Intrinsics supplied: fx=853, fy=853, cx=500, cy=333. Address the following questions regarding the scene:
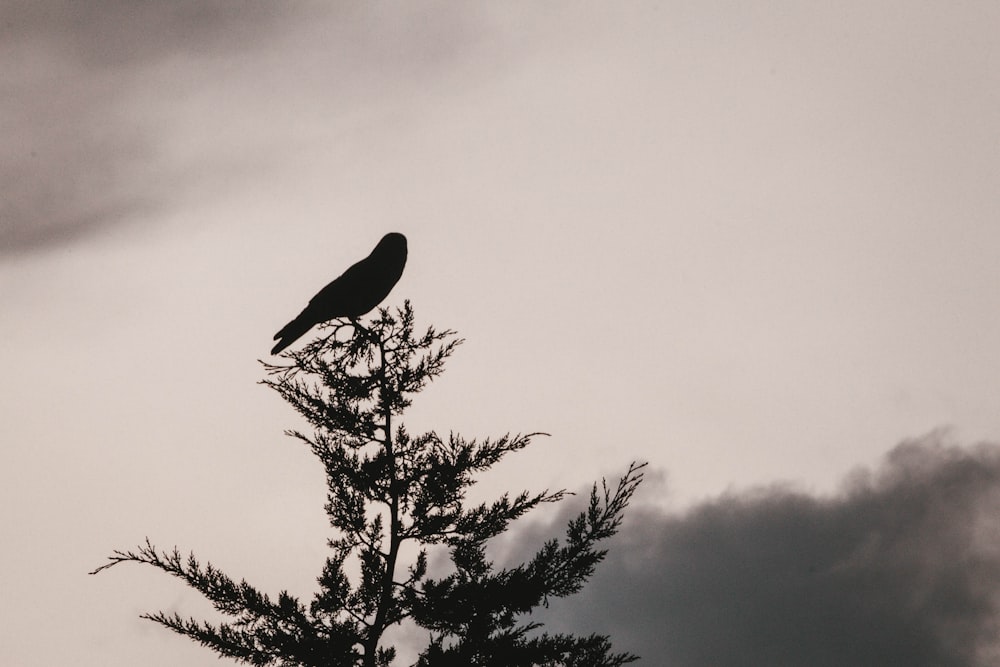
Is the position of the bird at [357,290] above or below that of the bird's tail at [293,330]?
above

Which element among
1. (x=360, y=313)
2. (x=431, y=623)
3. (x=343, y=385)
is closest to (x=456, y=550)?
(x=431, y=623)

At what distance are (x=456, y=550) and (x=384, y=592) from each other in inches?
39.7

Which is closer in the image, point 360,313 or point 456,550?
point 456,550

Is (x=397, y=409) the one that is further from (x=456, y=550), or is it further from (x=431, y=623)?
(x=431, y=623)

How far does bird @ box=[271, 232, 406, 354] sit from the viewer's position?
10852mm

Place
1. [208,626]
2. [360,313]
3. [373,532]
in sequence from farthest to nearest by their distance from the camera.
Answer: [360,313], [373,532], [208,626]

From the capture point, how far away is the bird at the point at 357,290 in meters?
10.9

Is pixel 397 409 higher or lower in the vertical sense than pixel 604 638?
higher

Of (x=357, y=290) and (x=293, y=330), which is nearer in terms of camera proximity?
(x=293, y=330)

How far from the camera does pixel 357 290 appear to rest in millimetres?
11289

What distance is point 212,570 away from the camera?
9906 mm

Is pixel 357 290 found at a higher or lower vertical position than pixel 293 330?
higher

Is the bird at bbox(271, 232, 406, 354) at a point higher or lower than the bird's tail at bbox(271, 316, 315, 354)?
higher

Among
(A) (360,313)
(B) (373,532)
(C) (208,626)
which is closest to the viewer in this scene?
(C) (208,626)
